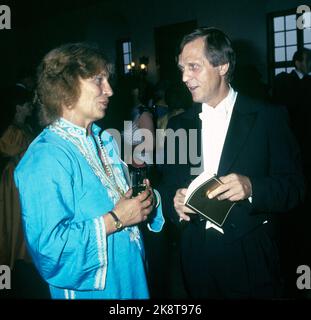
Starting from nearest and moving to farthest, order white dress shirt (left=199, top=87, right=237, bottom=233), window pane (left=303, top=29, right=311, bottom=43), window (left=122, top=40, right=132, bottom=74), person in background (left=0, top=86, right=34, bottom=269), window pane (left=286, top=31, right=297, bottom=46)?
white dress shirt (left=199, top=87, right=237, bottom=233)
person in background (left=0, top=86, right=34, bottom=269)
window pane (left=303, top=29, right=311, bottom=43)
window pane (left=286, top=31, right=297, bottom=46)
window (left=122, top=40, right=132, bottom=74)

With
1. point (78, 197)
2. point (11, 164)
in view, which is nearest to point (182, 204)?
point (78, 197)

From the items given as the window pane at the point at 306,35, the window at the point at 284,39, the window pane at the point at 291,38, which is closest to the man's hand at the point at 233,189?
the window at the point at 284,39

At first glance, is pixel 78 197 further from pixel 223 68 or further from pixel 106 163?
pixel 223 68

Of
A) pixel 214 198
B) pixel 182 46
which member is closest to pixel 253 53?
pixel 182 46

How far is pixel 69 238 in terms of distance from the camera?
133cm

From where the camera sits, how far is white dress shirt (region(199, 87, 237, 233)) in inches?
72.0

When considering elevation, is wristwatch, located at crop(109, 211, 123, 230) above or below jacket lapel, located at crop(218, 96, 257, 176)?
below

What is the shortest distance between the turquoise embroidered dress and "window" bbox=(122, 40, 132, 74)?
11.0 m

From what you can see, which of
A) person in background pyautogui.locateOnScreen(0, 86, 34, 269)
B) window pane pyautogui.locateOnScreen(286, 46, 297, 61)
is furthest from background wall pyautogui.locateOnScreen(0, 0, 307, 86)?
person in background pyautogui.locateOnScreen(0, 86, 34, 269)

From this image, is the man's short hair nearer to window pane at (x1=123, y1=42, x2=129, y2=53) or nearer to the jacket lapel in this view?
the jacket lapel

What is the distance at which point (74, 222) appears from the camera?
1385 millimetres

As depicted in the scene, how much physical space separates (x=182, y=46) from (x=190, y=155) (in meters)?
0.65

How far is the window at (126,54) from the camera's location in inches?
469

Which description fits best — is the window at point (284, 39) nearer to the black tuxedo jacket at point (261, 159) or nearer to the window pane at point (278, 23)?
the window pane at point (278, 23)
